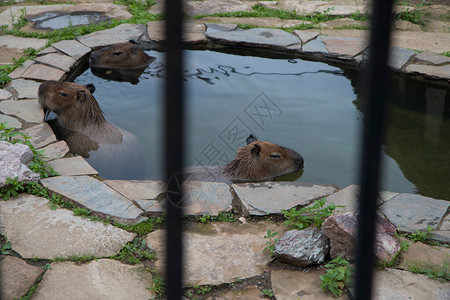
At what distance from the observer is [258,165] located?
5.68m

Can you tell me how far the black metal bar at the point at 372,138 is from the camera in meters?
1.00

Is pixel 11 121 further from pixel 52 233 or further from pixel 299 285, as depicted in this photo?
pixel 299 285

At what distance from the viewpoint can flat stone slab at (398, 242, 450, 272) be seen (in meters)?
3.34

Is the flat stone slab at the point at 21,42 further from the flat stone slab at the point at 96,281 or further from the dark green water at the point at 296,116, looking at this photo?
the flat stone slab at the point at 96,281

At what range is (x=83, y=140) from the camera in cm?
608

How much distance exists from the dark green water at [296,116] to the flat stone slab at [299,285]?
2.10 metres

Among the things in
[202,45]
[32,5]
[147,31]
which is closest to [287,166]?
[202,45]

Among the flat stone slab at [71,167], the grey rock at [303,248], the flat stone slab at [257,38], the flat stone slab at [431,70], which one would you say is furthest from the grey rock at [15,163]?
the flat stone slab at [431,70]

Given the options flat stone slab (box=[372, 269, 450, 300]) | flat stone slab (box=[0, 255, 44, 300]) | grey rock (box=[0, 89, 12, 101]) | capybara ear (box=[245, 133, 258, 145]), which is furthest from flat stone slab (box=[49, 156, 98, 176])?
flat stone slab (box=[372, 269, 450, 300])

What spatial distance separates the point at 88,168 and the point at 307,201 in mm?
2018

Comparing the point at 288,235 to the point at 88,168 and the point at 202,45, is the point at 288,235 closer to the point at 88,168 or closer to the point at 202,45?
the point at 88,168

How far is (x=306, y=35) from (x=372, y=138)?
7.66 meters

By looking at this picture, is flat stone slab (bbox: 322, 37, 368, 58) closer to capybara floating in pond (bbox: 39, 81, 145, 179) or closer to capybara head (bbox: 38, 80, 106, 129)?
capybara floating in pond (bbox: 39, 81, 145, 179)

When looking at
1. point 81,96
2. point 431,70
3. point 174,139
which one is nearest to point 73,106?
point 81,96
